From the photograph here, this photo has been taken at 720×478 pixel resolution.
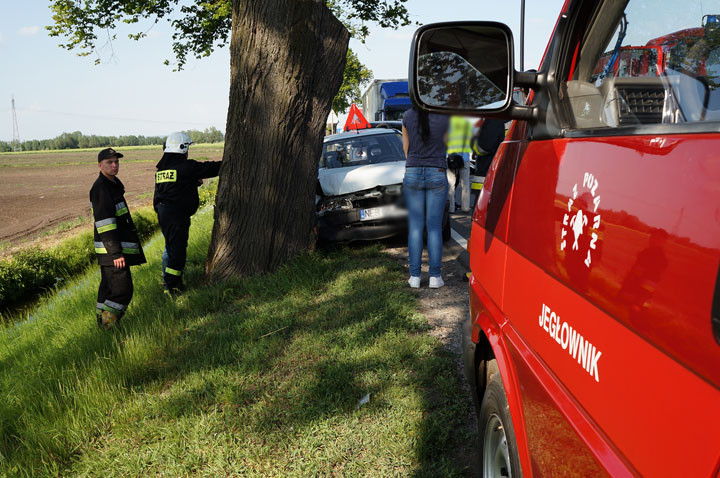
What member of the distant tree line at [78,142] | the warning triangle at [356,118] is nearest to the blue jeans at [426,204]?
the warning triangle at [356,118]

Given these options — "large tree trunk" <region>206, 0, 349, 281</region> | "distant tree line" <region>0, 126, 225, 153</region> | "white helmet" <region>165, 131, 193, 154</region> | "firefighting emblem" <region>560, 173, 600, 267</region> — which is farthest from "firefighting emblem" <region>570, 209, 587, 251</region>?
"distant tree line" <region>0, 126, 225, 153</region>

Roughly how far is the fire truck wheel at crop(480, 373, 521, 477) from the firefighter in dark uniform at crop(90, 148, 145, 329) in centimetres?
479

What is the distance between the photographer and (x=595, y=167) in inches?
53.4

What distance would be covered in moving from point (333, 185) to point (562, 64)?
247 inches

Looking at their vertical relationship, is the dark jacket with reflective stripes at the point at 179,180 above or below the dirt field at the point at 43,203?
above

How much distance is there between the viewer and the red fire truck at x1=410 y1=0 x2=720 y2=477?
0.95m

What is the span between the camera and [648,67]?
1456 millimetres

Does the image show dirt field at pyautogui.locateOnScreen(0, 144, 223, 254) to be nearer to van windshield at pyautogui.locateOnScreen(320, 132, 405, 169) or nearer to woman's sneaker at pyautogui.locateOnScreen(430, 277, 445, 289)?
van windshield at pyautogui.locateOnScreen(320, 132, 405, 169)

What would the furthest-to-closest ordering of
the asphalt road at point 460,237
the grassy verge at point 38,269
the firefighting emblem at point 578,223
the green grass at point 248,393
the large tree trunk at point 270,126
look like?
the grassy verge at point 38,269 → the asphalt road at point 460,237 → the large tree trunk at point 270,126 → the green grass at point 248,393 → the firefighting emblem at point 578,223

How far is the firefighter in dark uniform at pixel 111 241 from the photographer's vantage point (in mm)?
5930

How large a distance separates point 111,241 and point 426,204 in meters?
3.20

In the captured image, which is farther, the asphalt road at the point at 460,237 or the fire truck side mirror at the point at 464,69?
the asphalt road at the point at 460,237

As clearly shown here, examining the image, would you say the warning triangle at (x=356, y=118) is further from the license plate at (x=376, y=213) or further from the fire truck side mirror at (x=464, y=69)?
the fire truck side mirror at (x=464, y=69)

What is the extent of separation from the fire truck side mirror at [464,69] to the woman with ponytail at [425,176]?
147 inches
